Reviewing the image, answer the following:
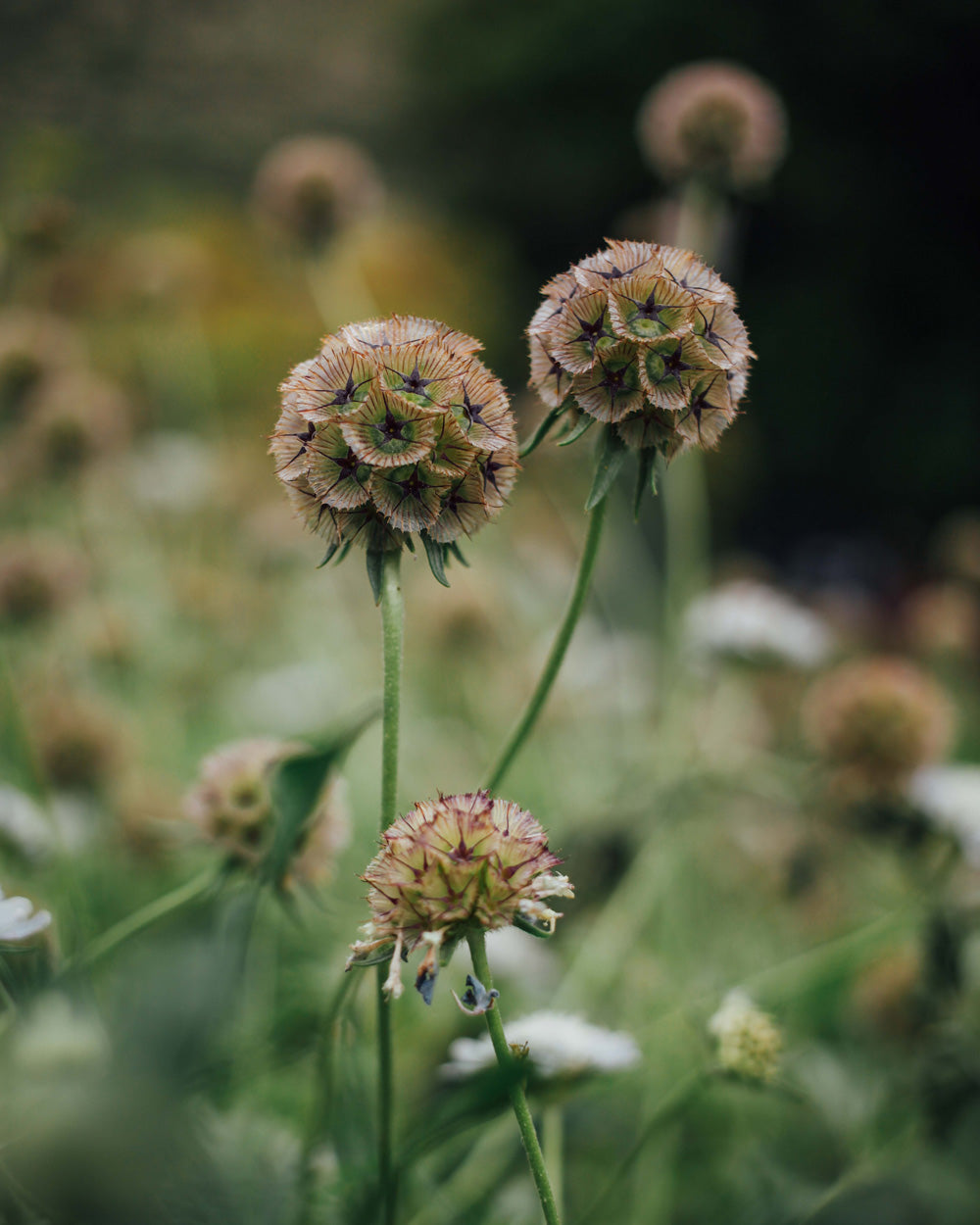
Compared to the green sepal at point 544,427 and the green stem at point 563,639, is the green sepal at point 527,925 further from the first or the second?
the green sepal at point 544,427

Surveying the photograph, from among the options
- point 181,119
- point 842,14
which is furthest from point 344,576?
point 842,14

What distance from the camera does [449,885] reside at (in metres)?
0.38

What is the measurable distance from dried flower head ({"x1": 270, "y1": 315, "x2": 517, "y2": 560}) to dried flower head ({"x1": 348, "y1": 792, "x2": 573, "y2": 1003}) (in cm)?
13

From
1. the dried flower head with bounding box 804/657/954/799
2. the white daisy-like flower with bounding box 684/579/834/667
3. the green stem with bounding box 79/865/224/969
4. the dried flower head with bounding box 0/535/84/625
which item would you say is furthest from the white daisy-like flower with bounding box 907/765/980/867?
the dried flower head with bounding box 0/535/84/625

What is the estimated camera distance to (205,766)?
0.65 metres

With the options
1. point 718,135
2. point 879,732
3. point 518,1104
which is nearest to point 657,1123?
point 518,1104

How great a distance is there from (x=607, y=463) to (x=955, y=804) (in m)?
0.63

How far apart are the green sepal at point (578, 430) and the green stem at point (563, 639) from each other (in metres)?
0.03

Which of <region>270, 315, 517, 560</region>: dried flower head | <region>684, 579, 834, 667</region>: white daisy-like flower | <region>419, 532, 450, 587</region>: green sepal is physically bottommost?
<region>419, 532, 450, 587</region>: green sepal

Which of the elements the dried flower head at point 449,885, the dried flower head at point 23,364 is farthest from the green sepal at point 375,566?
the dried flower head at point 23,364

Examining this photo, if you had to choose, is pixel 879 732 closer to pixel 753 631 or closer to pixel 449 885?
pixel 753 631

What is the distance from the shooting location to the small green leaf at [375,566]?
1.40 ft

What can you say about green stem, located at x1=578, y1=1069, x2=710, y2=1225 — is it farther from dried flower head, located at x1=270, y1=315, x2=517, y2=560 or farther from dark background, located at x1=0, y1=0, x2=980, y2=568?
dark background, located at x1=0, y1=0, x2=980, y2=568

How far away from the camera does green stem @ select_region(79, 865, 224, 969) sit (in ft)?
1.71
